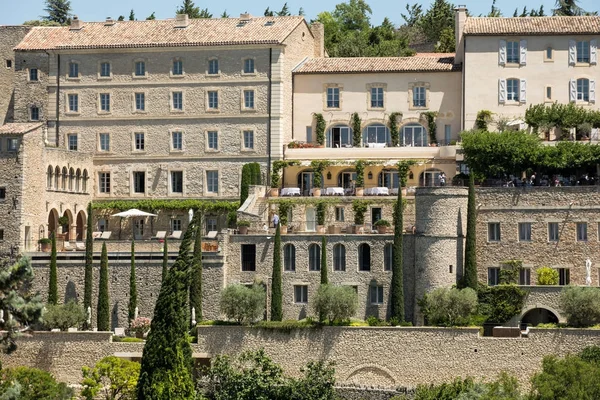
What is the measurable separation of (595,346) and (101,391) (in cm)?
2035

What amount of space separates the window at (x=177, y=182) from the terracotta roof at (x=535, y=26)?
52.9 feet

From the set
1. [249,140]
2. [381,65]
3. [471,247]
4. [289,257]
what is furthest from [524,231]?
[249,140]

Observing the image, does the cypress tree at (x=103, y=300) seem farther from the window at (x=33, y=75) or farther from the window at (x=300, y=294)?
the window at (x=33, y=75)

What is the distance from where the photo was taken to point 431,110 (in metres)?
78.9

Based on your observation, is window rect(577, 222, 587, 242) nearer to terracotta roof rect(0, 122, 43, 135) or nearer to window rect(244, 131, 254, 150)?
window rect(244, 131, 254, 150)

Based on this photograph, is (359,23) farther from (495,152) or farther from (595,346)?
(595,346)

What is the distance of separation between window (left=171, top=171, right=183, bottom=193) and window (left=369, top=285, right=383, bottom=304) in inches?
559

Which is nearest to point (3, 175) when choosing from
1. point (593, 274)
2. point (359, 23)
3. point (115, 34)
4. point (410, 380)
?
point (115, 34)

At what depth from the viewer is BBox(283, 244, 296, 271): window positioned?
2763 inches

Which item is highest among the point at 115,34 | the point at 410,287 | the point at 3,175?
the point at 115,34

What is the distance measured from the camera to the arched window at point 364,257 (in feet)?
228

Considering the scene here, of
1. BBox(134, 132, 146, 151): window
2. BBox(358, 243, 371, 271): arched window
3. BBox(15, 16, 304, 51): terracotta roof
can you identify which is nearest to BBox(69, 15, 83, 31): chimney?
BBox(15, 16, 304, 51): terracotta roof

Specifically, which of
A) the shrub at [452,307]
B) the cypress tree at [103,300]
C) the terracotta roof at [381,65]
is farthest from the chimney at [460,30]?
the cypress tree at [103,300]

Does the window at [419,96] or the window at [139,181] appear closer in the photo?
the window at [419,96]
